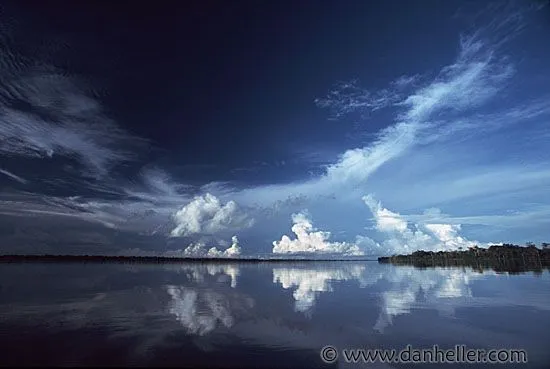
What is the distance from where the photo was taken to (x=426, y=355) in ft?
63.0

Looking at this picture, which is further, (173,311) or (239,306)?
(239,306)

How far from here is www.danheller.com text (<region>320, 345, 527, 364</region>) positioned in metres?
18.3

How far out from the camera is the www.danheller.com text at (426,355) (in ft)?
59.9

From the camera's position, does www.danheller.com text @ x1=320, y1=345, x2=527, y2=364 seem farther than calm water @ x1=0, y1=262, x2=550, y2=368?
Yes

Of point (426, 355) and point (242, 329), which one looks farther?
point (242, 329)

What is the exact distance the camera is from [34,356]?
56.6ft

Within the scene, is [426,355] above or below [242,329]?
below

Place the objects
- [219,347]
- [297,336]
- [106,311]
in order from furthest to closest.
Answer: [106,311]
[297,336]
[219,347]

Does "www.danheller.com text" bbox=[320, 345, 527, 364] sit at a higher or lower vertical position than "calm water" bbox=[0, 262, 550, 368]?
lower

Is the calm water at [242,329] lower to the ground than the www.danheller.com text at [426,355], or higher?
higher

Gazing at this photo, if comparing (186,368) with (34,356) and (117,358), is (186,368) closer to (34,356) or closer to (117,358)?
(117,358)

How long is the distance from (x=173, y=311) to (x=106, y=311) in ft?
19.5

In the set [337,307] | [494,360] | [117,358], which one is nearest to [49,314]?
[117,358]

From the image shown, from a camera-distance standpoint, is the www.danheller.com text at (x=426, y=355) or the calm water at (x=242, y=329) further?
the www.danheller.com text at (x=426, y=355)
